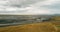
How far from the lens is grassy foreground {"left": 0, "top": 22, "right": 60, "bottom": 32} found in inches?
25.0

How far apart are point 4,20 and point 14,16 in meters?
0.07

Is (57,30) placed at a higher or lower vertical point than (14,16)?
lower

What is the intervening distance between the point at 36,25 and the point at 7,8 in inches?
8.2

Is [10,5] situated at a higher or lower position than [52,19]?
higher

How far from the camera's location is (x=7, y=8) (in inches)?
27.0

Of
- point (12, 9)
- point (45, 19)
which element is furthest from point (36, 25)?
point (12, 9)

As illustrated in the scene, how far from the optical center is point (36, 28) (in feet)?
2.16

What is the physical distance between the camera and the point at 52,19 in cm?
70

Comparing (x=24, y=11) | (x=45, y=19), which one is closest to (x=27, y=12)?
(x=24, y=11)

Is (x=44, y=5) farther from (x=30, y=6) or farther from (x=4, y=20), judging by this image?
(x=4, y=20)

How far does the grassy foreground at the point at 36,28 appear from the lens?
0.64 metres

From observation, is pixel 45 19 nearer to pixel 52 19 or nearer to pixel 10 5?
pixel 52 19

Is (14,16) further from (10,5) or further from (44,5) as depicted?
(44,5)

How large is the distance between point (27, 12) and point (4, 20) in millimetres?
151
